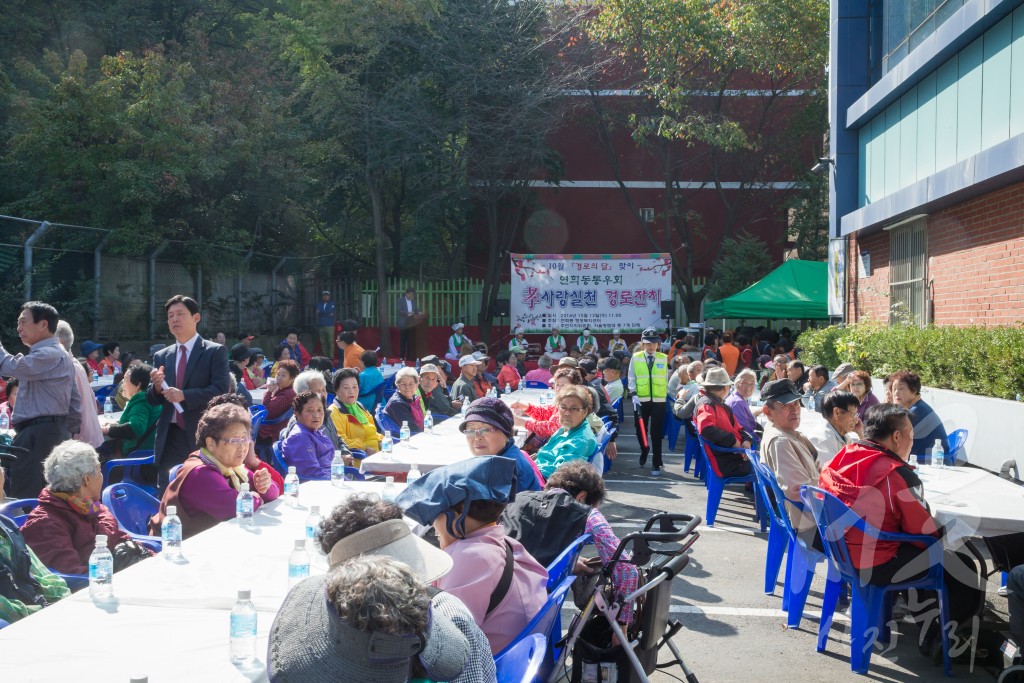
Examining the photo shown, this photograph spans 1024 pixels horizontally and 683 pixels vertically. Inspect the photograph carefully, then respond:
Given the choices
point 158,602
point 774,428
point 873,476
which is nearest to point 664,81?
point 774,428

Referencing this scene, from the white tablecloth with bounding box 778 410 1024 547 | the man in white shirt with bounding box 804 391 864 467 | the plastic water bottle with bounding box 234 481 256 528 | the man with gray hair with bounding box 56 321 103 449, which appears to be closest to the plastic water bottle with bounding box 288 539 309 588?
the plastic water bottle with bounding box 234 481 256 528

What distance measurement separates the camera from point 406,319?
2489 cm

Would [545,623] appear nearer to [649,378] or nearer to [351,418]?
[351,418]

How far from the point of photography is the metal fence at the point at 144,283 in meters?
14.9

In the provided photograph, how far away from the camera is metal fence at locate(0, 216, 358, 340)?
14859mm

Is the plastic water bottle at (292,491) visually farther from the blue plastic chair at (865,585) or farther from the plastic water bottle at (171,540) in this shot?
the blue plastic chair at (865,585)

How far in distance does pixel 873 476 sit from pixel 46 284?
46.8ft

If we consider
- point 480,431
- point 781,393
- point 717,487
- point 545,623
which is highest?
point 781,393

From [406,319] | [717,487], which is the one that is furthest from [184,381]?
[406,319]

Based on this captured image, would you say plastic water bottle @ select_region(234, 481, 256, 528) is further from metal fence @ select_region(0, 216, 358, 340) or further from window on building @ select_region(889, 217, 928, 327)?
window on building @ select_region(889, 217, 928, 327)

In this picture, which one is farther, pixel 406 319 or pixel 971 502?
pixel 406 319

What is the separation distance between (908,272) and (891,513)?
440 inches

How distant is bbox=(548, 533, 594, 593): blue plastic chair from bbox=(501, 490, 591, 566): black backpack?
0.50 ft

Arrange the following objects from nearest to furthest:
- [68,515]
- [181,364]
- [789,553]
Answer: [68,515] → [789,553] → [181,364]
